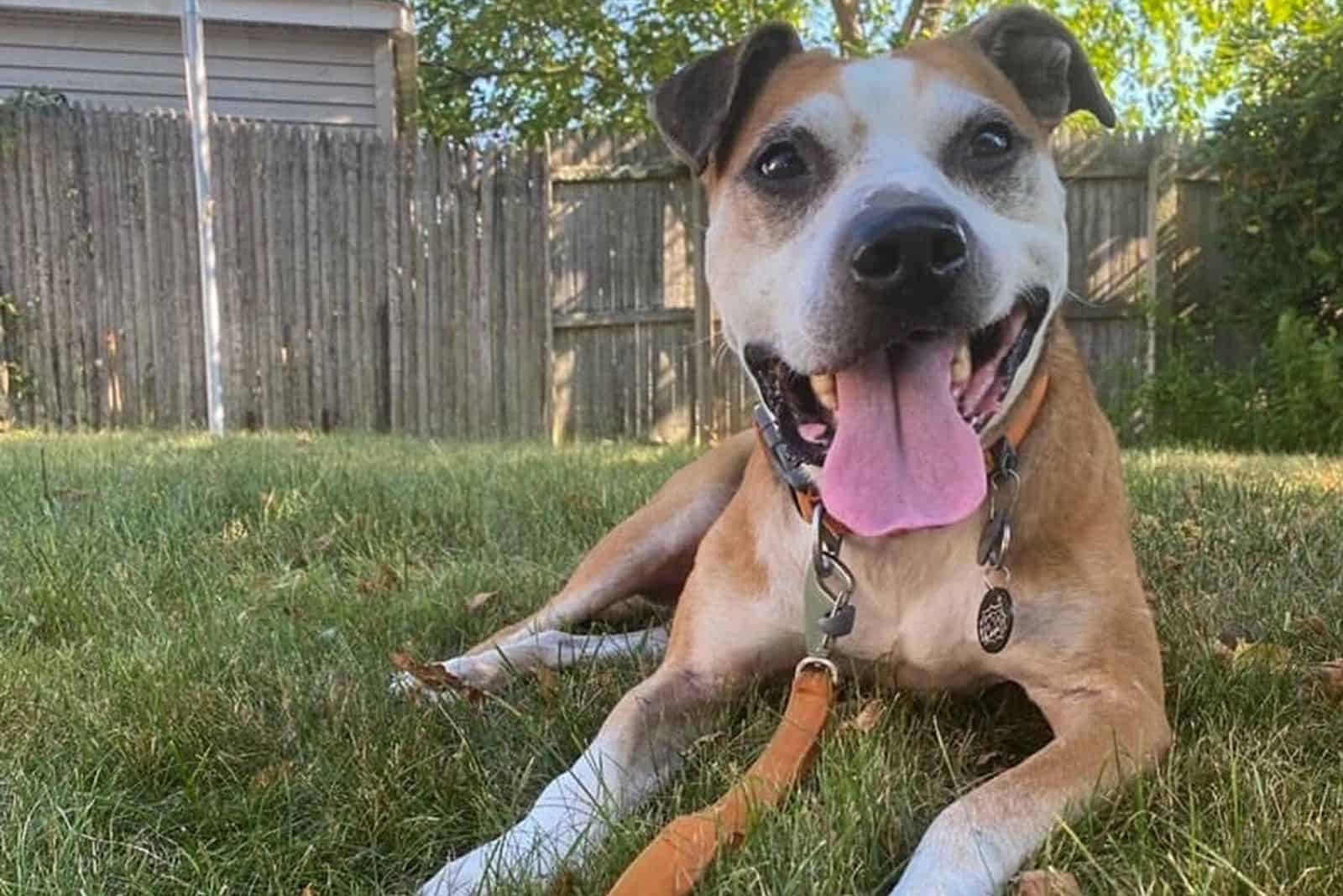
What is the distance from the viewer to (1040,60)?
9.20 feet

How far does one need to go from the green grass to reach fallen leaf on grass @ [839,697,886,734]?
0.02m

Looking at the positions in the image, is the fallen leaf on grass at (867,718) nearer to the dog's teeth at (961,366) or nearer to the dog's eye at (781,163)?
the dog's teeth at (961,366)

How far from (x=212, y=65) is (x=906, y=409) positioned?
33.2 ft

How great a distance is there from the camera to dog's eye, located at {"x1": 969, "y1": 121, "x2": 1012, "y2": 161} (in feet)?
8.08

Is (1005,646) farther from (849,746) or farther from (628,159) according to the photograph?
(628,159)

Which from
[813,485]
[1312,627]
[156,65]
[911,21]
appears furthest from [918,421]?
[911,21]

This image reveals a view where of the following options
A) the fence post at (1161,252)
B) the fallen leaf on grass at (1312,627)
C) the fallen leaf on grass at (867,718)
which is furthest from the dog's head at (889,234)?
the fence post at (1161,252)

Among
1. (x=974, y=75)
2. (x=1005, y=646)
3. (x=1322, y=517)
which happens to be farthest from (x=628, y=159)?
(x=1005, y=646)

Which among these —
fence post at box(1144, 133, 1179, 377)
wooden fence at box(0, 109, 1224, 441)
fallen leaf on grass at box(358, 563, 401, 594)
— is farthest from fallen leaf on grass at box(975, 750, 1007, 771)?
fence post at box(1144, 133, 1179, 377)

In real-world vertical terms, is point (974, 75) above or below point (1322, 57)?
below

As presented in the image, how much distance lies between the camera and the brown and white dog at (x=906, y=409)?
210 centimetres

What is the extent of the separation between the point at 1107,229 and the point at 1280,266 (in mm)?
1293

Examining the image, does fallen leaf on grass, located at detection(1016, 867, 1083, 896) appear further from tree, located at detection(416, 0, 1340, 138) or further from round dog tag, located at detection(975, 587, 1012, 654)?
tree, located at detection(416, 0, 1340, 138)

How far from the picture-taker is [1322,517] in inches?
162
